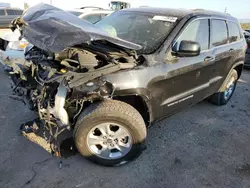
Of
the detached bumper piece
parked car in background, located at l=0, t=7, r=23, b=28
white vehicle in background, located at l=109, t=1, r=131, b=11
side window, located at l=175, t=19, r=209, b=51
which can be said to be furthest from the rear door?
white vehicle in background, located at l=109, t=1, r=131, b=11

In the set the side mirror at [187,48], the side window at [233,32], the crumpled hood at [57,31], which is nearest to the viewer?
the crumpled hood at [57,31]

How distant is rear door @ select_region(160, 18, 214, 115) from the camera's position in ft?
10.3

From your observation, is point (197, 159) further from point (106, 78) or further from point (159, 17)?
point (159, 17)

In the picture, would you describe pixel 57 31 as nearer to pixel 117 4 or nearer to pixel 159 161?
pixel 159 161

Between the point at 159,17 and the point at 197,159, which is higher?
the point at 159,17

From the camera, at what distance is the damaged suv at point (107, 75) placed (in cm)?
258

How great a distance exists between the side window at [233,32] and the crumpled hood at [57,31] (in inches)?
102

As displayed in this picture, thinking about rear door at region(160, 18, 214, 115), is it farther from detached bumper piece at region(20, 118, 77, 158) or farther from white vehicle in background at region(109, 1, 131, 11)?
white vehicle in background at region(109, 1, 131, 11)

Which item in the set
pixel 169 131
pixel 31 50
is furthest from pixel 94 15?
pixel 169 131

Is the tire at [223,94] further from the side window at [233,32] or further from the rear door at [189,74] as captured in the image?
the rear door at [189,74]

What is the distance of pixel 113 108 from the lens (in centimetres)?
263

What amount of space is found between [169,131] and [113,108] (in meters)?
1.47

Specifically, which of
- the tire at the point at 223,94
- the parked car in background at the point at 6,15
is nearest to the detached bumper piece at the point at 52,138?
the tire at the point at 223,94

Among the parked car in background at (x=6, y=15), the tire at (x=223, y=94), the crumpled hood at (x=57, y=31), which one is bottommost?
the parked car in background at (x=6, y=15)
